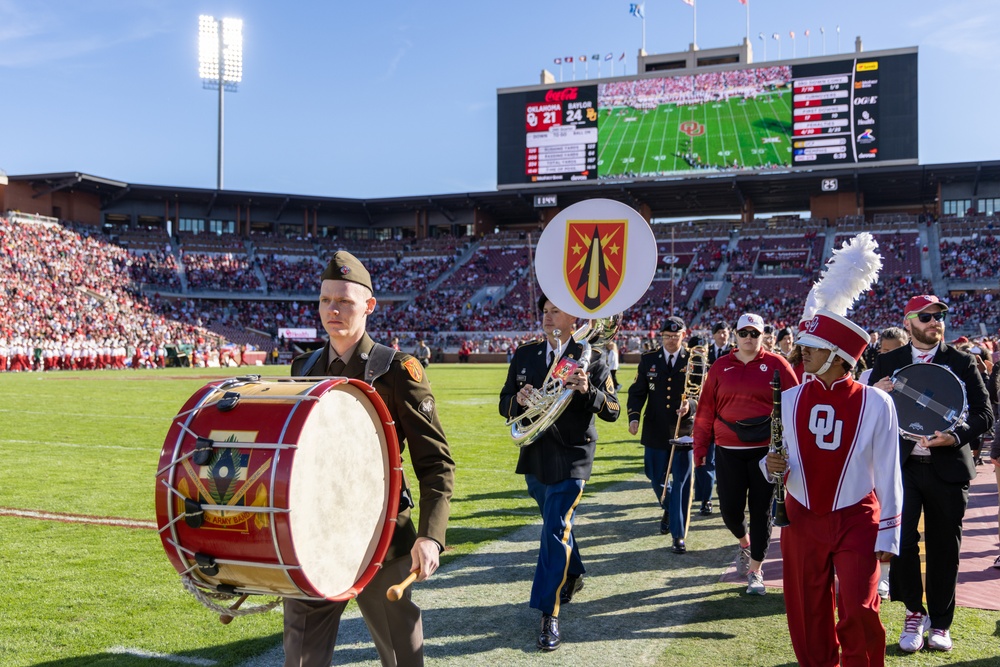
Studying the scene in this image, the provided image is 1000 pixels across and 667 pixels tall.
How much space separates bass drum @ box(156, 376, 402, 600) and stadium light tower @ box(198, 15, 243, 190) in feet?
210

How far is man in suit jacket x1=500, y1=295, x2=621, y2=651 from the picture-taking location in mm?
4734

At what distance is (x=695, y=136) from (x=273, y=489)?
5111cm

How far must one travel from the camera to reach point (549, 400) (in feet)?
16.0

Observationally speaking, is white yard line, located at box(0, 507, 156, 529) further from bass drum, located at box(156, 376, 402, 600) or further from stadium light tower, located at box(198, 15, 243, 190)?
stadium light tower, located at box(198, 15, 243, 190)

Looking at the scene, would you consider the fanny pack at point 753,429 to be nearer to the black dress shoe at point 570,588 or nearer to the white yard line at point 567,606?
the white yard line at point 567,606

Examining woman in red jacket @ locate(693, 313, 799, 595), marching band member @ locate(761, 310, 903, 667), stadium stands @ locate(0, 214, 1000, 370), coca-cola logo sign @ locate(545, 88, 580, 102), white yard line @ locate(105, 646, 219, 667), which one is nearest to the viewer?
marching band member @ locate(761, 310, 903, 667)

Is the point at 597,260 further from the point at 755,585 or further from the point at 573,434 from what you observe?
the point at 755,585

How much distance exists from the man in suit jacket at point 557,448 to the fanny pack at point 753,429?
Answer: 1129 millimetres

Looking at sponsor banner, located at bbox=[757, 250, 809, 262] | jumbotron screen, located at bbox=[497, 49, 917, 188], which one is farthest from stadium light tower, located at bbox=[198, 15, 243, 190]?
sponsor banner, located at bbox=[757, 250, 809, 262]

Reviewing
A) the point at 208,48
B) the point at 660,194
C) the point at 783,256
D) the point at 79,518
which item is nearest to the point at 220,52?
the point at 208,48

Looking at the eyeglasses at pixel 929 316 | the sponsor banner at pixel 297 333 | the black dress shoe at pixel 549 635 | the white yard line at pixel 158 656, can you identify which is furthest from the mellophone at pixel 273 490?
the sponsor banner at pixel 297 333

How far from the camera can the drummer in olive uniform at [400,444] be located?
301cm

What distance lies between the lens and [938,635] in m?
4.55

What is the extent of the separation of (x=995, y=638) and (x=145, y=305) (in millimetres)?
51152
